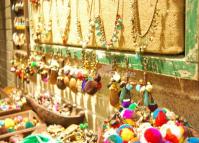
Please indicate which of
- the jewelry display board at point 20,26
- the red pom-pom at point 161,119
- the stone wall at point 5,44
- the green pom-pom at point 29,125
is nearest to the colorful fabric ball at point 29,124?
the green pom-pom at point 29,125

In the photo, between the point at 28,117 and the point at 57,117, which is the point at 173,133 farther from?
the point at 28,117

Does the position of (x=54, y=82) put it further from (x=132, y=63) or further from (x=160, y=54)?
(x=160, y=54)

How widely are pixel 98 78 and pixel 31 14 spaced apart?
91 centimetres

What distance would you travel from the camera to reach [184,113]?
926 mm

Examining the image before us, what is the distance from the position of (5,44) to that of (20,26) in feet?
2.58

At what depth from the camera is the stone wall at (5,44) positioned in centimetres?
256

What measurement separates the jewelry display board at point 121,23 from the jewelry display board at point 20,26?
1.30 ft

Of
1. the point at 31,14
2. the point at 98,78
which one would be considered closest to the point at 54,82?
the point at 98,78

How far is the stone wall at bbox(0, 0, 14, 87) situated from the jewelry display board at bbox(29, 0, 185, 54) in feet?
3.43

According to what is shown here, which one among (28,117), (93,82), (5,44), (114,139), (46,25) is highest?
(46,25)

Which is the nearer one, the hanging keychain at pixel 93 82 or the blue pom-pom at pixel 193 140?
the blue pom-pom at pixel 193 140


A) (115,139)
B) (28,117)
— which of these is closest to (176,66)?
(115,139)

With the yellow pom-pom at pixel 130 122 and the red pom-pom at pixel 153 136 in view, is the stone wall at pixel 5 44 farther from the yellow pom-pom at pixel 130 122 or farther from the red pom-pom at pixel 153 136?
the red pom-pom at pixel 153 136

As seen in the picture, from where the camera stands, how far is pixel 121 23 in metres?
1.04
